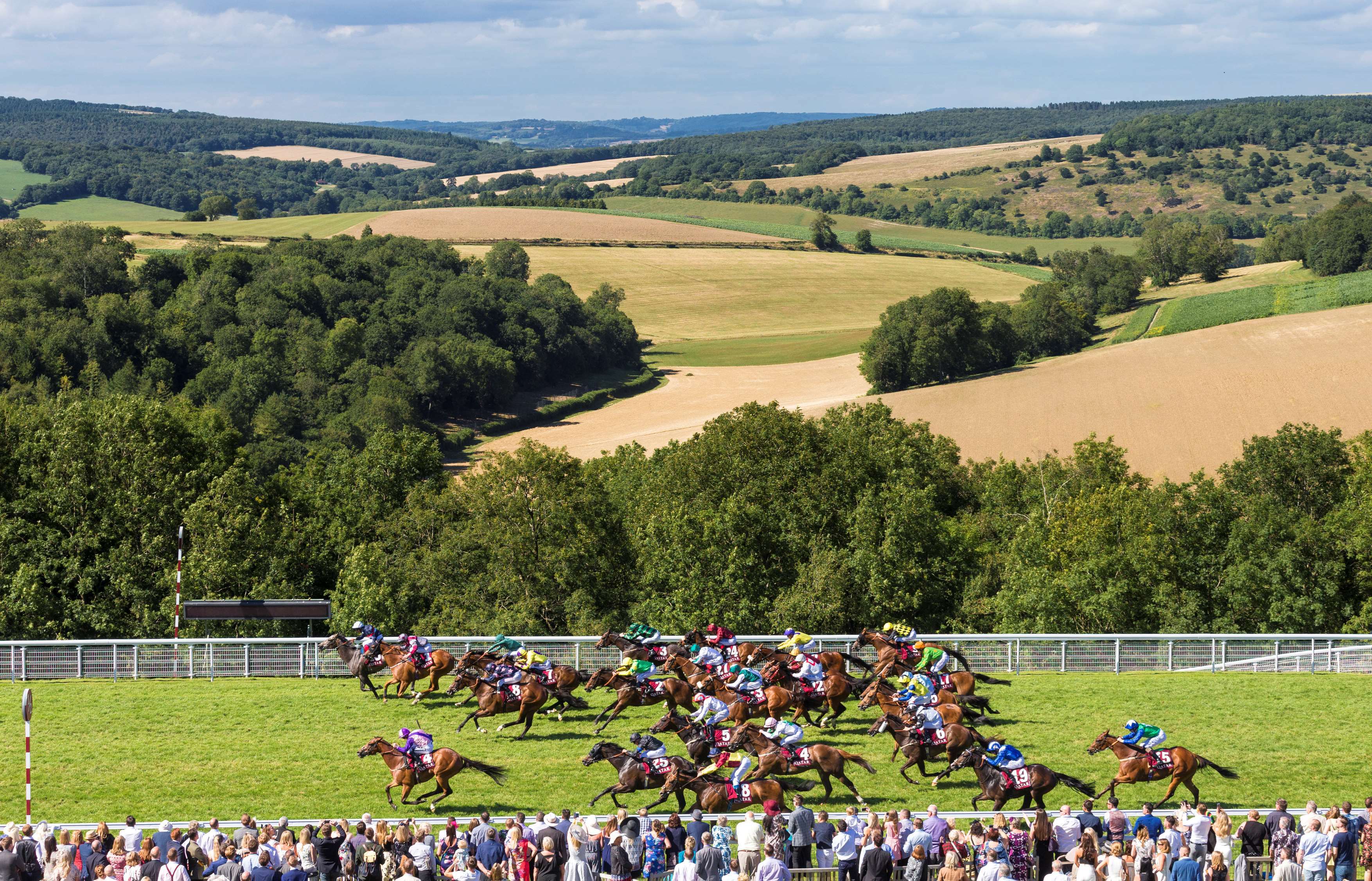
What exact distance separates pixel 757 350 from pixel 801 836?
98.6m

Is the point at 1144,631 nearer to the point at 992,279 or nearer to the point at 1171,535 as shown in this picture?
the point at 1171,535

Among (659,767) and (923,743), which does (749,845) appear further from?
(923,743)

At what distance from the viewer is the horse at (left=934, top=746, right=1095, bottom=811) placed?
17.0 meters

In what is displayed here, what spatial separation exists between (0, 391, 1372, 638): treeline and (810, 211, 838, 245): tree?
12158cm

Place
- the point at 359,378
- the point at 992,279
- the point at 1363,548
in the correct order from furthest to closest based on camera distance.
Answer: the point at 992,279, the point at 359,378, the point at 1363,548

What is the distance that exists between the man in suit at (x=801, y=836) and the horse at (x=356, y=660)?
10132 mm

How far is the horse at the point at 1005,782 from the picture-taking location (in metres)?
17.0

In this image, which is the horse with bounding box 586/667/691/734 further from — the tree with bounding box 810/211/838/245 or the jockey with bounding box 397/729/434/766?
the tree with bounding box 810/211/838/245

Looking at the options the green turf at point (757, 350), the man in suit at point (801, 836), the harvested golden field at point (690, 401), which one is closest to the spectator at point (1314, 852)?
the man in suit at point (801, 836)

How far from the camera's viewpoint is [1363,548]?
32750 mm

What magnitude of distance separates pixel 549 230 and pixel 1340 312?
94.9 m

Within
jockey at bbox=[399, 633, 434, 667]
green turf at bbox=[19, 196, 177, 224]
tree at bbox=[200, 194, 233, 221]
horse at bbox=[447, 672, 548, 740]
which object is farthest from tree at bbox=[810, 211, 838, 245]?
horse at bbox=[447, 672, 548, 740]

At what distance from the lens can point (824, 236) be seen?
160125mm

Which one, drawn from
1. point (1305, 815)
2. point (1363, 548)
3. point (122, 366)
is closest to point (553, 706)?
point (1305, 815)
